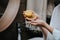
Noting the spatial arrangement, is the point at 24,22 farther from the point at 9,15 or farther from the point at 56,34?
the point at 56,34

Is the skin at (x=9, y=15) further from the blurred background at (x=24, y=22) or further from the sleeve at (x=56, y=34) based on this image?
the sleeve at (x=56, y=34)

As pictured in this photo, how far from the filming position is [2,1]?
55.5 inches

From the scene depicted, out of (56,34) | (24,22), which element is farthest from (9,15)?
(56,34)

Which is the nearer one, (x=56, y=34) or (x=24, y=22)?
(x=56, y=34)

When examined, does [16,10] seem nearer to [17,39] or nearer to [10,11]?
[10,11]

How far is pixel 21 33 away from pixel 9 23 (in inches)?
5.6

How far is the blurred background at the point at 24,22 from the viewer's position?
52.1 inches

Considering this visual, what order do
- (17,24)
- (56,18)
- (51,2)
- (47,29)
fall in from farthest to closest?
1. (17,24)
2. (51,2)
3. (56,18)
4. (47,29)

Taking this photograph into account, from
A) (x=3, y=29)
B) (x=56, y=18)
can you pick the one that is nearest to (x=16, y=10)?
(x=3, y=29)

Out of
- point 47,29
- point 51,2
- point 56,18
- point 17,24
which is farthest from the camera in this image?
point 17,24

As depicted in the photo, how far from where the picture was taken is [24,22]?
139cm

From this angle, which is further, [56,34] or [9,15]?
[9,15]

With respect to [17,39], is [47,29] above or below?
above

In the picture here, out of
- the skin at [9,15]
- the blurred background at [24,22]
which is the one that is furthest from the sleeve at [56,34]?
the skin at [9,15]
